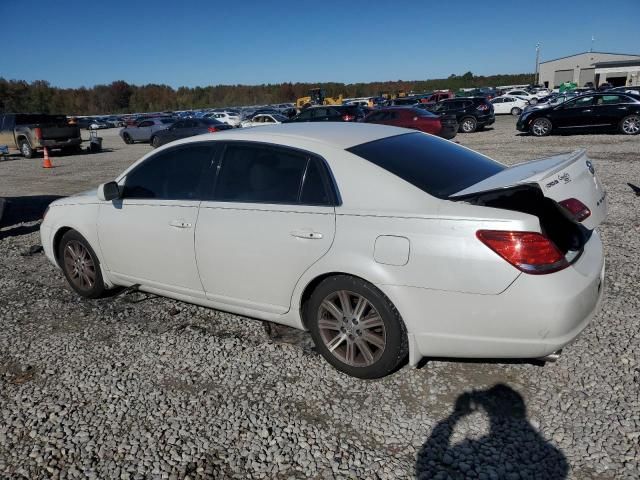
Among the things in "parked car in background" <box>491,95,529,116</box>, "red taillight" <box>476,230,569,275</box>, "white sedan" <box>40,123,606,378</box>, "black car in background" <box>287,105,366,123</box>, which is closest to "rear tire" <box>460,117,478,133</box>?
"black car in background" <box>287,105,366,123</box>

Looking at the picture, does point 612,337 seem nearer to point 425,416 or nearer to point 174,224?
point 425,416

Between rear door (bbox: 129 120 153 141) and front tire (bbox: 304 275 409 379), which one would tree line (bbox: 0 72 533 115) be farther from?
front tire (bbox: 304 275 409 379)

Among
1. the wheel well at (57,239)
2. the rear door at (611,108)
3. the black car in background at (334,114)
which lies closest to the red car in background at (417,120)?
the black car in background at (334,114)

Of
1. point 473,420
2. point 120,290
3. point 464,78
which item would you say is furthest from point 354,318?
point 464,78

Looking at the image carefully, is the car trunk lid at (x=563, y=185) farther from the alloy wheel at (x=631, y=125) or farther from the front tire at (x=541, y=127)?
the front tire at (x=541, y=127)

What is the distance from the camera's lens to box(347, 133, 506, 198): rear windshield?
302cm

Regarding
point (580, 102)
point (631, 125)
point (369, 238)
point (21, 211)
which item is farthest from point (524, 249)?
point (580, 102)

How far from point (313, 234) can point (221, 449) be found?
132cm

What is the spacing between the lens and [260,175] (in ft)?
11.2

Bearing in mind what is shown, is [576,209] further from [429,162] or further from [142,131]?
[142,131]

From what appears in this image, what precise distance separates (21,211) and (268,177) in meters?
7.84

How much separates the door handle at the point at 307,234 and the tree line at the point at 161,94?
251 ft

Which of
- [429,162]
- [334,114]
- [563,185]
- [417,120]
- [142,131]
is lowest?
[563,185]

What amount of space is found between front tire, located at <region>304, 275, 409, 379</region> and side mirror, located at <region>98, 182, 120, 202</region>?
199cm
